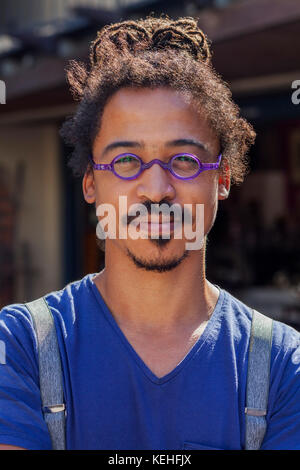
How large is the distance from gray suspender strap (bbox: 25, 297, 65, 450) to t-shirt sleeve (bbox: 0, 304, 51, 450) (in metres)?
0.01

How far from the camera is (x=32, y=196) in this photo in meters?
8.25

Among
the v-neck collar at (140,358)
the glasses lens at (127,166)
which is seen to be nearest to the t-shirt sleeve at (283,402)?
the v-neck collar at (140,358)

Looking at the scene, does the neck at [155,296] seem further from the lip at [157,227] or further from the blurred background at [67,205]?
the blurred background at [67,205]

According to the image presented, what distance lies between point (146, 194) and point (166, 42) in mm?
517

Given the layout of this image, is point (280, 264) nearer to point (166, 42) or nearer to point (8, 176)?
point (8, 176)

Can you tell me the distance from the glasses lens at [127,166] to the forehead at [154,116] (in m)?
0.06

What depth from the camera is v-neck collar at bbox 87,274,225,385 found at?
173 centimetres

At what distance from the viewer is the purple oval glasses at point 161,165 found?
1.81 m

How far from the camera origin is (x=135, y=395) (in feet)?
5.59

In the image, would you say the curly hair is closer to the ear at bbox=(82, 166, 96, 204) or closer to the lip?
the ear at bbox=(82, 166, 96, 204)
